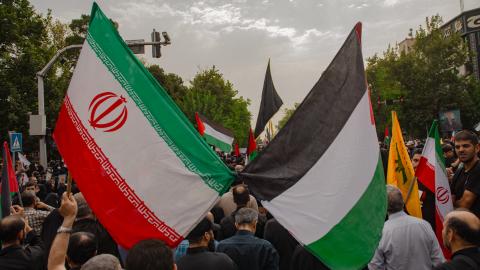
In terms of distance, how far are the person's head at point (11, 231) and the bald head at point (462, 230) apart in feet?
11.7

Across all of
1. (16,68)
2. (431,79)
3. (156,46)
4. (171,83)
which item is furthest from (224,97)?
(156,46)

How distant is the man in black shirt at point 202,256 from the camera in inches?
144

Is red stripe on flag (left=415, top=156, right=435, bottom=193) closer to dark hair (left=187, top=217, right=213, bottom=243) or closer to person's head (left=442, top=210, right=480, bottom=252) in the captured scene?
person's head (left=442, top=210, right=480, bottom=252)

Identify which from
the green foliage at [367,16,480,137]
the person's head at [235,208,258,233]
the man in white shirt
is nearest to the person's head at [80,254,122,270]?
the person's head at [235,208,258,233]

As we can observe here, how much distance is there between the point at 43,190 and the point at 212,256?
869 centimetres

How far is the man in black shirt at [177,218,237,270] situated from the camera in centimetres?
365

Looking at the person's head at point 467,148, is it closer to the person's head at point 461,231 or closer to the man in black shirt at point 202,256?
the person's head at point 461,231

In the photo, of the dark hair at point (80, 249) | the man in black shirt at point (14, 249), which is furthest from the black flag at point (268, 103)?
the dark hair at point (80, 249)

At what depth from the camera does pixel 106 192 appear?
3771mm

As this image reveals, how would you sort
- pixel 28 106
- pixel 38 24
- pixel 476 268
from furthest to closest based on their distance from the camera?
pixel 38 24
pixel 28 106
pixel 476 268

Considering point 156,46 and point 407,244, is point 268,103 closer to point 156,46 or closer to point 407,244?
point 407,244

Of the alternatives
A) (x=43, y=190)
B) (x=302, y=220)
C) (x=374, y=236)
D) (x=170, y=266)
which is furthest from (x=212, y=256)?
→ (x=43, y=190)

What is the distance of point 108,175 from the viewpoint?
3.82m

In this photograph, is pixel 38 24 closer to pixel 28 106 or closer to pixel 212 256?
pixel 28 106
